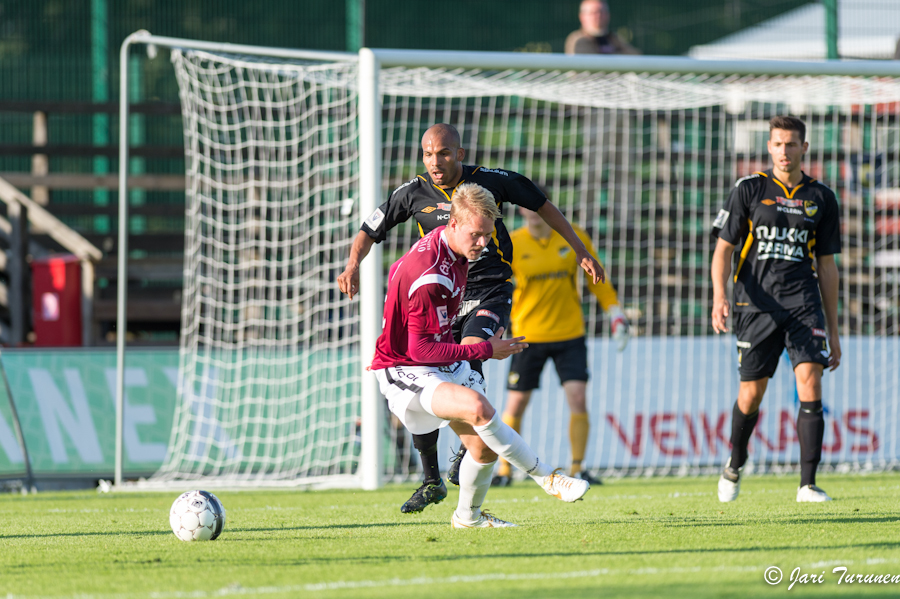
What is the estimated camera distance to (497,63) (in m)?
8.56

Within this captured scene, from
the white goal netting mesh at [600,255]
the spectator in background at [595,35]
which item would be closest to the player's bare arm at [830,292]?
the white goal netting mesh at [600,255]

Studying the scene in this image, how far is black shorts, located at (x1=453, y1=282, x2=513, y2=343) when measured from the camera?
18.0ft

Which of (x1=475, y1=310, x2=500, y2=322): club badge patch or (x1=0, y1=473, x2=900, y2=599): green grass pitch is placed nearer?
(x1=0, y1=473, x2=900, y2=599): green grass pitch

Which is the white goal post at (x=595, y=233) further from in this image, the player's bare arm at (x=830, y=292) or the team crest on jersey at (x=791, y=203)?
the player's bare arm at (x=830, y=292)

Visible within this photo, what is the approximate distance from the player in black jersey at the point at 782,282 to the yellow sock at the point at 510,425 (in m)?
2.11

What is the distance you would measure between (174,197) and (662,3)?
966 cm

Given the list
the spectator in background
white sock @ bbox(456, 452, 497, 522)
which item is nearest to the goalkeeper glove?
white sock @ bbox(456, 452, 497, 522)

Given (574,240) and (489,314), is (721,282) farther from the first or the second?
(489,314)

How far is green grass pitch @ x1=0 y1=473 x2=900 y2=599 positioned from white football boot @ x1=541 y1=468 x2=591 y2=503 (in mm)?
193

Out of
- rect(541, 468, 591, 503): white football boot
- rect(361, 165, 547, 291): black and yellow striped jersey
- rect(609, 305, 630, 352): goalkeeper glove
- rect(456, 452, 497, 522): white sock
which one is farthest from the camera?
rect(609, 305, 630, 352): goalkeeper glove

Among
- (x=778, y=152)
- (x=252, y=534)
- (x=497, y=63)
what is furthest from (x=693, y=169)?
(x=252, y=534)

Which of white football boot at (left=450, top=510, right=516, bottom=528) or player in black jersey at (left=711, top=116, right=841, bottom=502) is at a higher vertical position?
player in black jersey at (left=711, top=116, right=841, bottom=502)

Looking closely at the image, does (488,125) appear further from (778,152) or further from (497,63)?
(778,152)

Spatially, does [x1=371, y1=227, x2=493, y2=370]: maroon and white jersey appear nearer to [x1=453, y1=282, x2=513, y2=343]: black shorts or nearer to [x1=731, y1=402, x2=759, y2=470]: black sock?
[x1=453, y1=282, x2=513, y2=343]: black shorts
